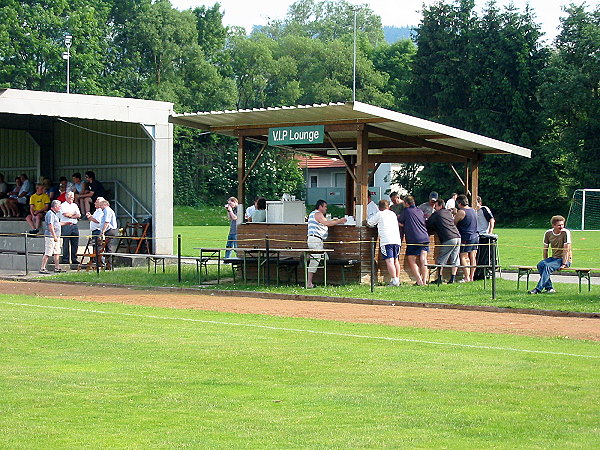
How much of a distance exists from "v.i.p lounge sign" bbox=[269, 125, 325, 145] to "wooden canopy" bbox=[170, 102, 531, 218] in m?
0.13

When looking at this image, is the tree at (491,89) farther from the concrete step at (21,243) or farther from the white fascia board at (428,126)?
the concrete step at (21,243)

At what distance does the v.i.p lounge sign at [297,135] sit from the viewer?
67.2 feet

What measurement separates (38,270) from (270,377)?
1703 cm

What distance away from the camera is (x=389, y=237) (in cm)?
1936

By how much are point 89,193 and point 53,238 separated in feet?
12.1

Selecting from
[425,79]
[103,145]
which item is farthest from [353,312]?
[425,79]

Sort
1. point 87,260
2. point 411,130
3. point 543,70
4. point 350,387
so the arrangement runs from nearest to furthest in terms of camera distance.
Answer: point 350,387
point 411,130
point 87,260
point 543,70

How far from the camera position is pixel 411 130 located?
69.3 ft

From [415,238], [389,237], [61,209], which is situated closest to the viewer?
[389,237]

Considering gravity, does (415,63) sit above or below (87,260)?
above

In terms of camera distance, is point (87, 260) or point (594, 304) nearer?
point (594, 304)

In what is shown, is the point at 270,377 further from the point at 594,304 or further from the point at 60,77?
the point at 60,77

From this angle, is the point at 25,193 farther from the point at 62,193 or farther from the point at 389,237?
the point at 389,237

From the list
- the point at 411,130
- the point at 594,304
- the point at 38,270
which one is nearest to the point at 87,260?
the point at 38,270
